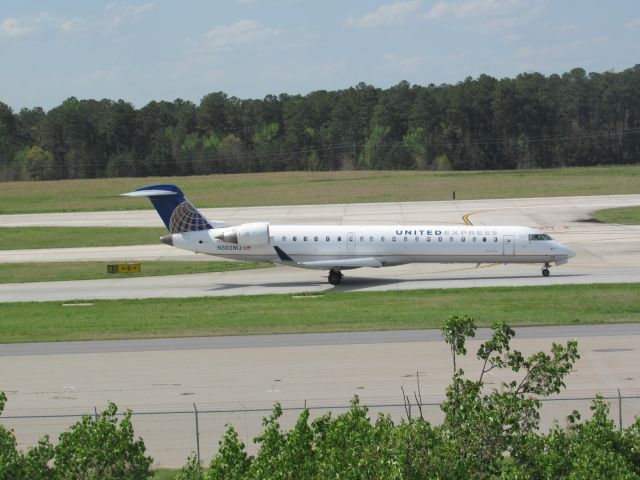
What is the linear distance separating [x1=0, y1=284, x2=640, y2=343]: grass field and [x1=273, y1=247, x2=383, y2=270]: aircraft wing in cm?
258

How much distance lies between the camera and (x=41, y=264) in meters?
57.4

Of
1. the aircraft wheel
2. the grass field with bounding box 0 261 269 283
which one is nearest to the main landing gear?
the aircraft wheel

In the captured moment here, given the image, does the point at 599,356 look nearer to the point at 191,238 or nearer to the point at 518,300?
the point at 518,300

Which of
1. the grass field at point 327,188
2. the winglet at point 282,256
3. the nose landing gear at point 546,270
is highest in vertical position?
the grass field at point 327,188

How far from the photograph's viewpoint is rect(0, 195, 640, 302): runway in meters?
45.7

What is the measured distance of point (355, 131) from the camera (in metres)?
175

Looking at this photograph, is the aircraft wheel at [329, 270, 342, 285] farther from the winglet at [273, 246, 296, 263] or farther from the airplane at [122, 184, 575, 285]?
the winglet at [273, 246, 296, 263]

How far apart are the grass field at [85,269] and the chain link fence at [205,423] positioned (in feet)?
91.7

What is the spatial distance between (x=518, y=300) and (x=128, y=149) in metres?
148

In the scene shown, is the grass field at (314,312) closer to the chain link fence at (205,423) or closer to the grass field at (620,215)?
the chain link fence at (205,423)

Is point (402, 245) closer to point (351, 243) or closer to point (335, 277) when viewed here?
point (351, 243)

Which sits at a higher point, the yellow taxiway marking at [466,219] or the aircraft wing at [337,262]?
the yellow taxiway marking at [466,219]

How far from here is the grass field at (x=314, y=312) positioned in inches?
1363

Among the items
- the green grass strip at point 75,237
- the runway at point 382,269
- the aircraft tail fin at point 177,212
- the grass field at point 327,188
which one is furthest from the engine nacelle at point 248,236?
the grass field at point 327,188
